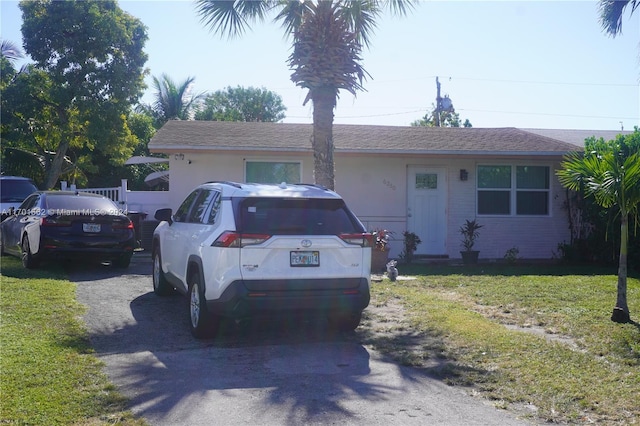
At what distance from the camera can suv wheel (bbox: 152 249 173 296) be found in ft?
32.0

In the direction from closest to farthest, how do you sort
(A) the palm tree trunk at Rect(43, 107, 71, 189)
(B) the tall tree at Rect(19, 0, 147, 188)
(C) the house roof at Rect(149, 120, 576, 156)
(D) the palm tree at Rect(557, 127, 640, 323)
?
(D) the palm tree at Rect(557, 127, 640, 323) → (C) the house roof at Rect(149, 120, 576, 156) → (B) the tall tree at Rect(19, 0, 147, 188) → (A) the palm tree trunk at Rect(43, 107, 71, 189)

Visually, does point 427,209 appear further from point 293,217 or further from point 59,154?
point 59,154

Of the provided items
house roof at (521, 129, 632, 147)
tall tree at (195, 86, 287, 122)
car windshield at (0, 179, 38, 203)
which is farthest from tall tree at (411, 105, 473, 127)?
car windshield at (0, 179, 38, 203)

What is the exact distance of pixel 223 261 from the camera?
6902 millimetres

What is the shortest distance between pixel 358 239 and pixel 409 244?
8060mm

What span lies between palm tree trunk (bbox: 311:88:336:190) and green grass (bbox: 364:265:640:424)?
6.78ft

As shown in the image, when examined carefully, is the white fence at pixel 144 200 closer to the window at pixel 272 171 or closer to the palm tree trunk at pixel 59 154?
the window at pixel 272 171

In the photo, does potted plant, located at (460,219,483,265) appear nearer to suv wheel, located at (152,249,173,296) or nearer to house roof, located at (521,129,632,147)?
house roof, located at (521,129,632,147)

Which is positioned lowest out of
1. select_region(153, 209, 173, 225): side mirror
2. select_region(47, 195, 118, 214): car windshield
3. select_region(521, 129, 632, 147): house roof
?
select_region(153, 209, 173, 225): side mirror

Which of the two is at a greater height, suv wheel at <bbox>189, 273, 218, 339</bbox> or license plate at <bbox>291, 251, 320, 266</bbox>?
license plate at <bbox>291, 251, 320, 266</bbox>

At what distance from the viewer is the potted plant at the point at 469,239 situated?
15211 millimetres

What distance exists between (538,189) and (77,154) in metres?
21.7

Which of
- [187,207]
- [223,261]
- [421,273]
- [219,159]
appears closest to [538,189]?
[421,273]

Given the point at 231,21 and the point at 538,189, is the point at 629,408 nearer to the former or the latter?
the point at 231,21
